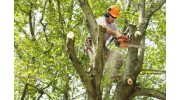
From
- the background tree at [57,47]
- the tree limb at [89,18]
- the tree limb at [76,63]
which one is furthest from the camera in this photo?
the background tree at [57,47]

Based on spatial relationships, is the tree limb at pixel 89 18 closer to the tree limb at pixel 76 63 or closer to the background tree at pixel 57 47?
the tree limb at pixel 76 63

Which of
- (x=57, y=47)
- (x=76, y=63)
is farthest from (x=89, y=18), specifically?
(x=57, y=47)

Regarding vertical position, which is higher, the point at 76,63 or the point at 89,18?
the point at 89,18

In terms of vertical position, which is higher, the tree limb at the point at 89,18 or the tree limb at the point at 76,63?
the tree limb at the point at 89,18

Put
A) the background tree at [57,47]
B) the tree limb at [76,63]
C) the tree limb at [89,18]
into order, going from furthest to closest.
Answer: the background tree at [57,47]
the tree limb at [89,18]
the tree limb at [76,63]

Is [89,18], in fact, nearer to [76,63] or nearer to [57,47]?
[76,63]

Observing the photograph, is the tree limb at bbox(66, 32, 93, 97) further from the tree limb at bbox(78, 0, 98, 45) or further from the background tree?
the background tree

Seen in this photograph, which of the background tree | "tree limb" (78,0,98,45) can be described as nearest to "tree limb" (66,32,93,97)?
"tree limb" (78,0,98,45)

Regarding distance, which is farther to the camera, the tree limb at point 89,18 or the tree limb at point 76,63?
the tree limb at point 89,18

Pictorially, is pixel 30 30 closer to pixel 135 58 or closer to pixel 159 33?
pixel 159 33

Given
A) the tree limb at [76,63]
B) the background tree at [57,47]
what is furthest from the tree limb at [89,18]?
the background tree at [57,47]

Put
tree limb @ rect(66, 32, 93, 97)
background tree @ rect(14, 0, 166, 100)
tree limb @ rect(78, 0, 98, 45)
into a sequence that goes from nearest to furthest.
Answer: tree limb @ rect(66, 32, 93, 97), tree limb @ rect(78, 0, 98, 45), background tree @ rect(14, 0, 166, 100)
